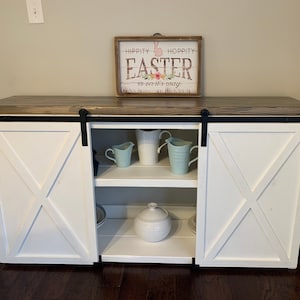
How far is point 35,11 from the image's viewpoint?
170cm

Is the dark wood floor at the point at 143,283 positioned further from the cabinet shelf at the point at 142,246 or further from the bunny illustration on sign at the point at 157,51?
the bunny illustration on sign at the point at 157,51

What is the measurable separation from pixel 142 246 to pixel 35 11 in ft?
4.55

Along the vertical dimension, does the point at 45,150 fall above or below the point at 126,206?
above

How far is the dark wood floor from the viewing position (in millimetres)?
1449

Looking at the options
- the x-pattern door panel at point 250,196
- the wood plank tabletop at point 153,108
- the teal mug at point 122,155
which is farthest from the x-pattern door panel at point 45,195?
the x-pattern door panel at point 250,196

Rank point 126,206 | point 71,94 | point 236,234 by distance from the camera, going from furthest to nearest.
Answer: point 126,206, point 71,94, point 236,234

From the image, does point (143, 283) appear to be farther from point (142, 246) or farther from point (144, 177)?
point (144, 177)

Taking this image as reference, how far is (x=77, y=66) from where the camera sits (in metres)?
1.76

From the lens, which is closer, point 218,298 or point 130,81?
point 218,298

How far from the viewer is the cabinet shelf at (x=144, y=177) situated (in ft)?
5.00

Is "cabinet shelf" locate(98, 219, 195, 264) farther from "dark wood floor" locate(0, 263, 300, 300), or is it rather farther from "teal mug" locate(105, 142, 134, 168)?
"teal mug" locate(105, 142, 134, 168)

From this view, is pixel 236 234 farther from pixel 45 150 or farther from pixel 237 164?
pixel 45 150

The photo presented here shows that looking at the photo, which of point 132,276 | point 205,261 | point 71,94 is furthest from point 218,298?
point 71,94

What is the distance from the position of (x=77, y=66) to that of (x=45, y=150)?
0.56m
